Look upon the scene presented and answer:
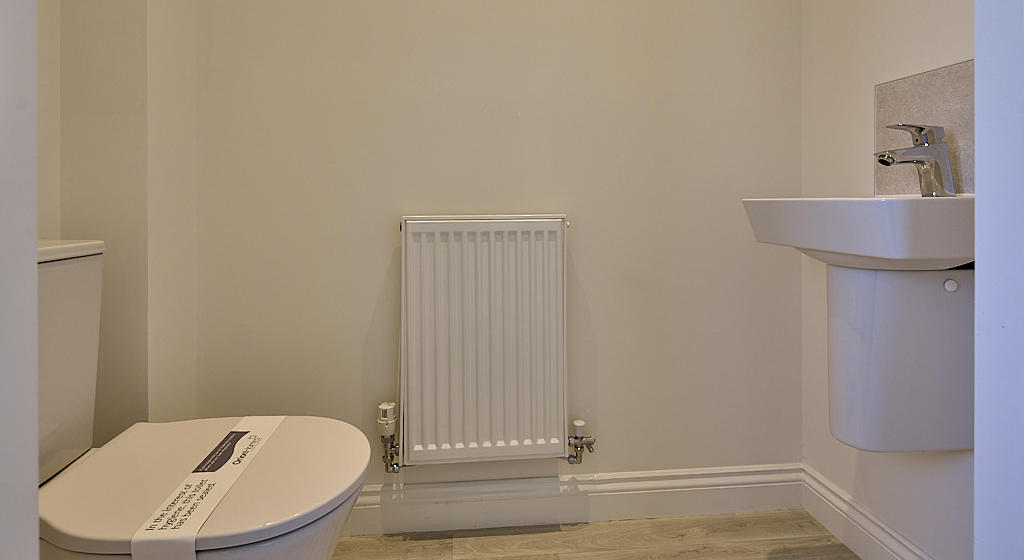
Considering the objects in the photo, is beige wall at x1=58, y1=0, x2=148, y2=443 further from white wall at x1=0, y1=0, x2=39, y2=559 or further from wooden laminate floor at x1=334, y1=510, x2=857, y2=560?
white wall at x1=0, y1=0, x2=39, y2=559

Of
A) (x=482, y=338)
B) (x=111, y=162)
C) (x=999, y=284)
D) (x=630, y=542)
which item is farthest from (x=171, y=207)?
(x=999, y=284)

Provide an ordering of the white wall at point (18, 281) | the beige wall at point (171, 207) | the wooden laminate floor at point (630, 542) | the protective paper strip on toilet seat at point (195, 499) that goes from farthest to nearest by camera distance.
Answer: the wooden laminate floor at point (630, 542) < the beige wall at point (171, 207) < the protective paper strip on toilet seat at point (195, 499) < the white wall at point (18, 281)

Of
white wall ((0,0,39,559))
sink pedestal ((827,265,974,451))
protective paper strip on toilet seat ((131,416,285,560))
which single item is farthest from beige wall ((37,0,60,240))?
sink pedestal ((827,265,974,451))

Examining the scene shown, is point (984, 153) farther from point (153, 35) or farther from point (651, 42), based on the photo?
point (153, 35)

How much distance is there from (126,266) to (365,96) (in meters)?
0.73

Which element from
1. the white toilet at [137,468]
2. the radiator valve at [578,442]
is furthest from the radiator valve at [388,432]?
the radiator valve at [578,442]

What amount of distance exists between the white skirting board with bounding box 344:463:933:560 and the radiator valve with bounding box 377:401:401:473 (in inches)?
3.7

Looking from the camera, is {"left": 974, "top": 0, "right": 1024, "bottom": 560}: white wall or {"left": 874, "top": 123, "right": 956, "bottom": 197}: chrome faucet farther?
{"left": 874, "top": 123, "right": 956, "bottom": 197}: chrome faucet

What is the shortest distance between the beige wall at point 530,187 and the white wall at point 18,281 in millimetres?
1362

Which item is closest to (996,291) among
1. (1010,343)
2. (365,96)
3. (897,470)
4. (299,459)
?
(1010,343)

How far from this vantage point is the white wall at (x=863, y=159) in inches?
55.6

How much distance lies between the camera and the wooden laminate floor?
5.62 ft

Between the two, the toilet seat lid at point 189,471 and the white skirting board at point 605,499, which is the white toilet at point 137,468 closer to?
the toilet seat lid at point 189,471

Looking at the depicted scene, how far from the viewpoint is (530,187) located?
6.06 ft
